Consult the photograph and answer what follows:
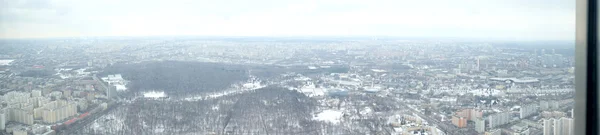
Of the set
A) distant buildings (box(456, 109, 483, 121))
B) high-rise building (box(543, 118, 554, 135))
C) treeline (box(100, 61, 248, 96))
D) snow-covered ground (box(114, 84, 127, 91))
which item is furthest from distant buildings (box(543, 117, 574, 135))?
snow-covered ground (box(114, 84, 127, 91))

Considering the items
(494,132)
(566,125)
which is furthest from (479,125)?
(566,125)

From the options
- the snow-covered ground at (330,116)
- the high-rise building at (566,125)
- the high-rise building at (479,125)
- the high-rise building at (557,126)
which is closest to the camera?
the high-rise building at (566,125)

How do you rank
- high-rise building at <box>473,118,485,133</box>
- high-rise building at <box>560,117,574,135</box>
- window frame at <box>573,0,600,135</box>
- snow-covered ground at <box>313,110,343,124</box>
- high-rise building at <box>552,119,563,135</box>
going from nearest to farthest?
window frame at <box>573,0,600,135</box>, high-rise building at <box>560,117,574,135</box>, high-rise building at <box>552,119,563,135</box>, high-rise building at <box>473,118,485,133</box>, snow-covered ground at <box>313,110,343,124</box>

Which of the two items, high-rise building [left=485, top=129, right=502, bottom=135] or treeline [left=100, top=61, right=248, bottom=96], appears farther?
treeline [left=100, top=61, right=248, bottom=96]

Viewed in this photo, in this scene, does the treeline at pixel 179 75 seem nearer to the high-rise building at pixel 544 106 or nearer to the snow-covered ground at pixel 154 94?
the snow-covered ground at pixel 154 94

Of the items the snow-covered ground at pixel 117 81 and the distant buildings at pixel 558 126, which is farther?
the snow-covered ground at pixel 117 81

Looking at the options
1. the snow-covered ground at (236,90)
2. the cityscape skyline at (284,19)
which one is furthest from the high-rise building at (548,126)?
the snow-covered ground at (236,90)

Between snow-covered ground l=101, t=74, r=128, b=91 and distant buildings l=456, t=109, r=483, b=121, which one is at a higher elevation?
snow-covered ground l=101, t=74, r=128, b=91

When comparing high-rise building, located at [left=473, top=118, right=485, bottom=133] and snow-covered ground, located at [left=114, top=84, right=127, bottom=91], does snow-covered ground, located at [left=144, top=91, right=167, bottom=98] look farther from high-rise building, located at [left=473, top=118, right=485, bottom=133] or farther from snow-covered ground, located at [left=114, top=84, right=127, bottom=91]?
high-rise building, located at [left=473, top=118, right=485, bottom=133]

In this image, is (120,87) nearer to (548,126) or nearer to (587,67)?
(587,67)
